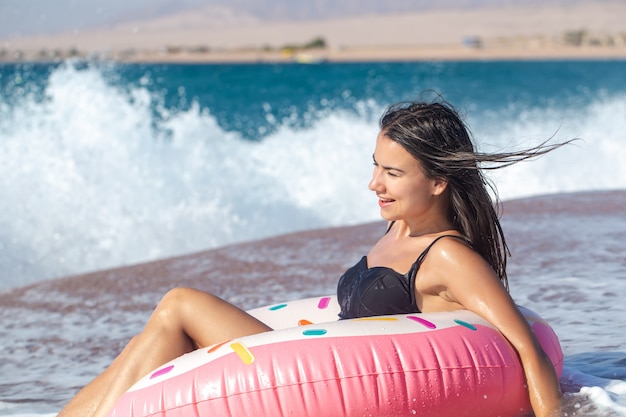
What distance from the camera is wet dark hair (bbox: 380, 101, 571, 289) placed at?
3.05 meters

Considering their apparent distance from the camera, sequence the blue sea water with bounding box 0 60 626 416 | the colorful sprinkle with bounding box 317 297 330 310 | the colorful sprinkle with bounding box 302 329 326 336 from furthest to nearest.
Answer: the blue sea water with bounding box 0 60 626 416
the colorful sprinkle with bounding box 317 297 330 310
the colorful sprinkle with bounding box 302 329 326 336

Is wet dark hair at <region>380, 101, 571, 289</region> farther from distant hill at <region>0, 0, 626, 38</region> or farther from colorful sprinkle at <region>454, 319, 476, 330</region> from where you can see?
distant hill at <region>0, 0, 626, 38</region>

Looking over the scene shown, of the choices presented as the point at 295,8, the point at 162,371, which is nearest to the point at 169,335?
the point at 162,371

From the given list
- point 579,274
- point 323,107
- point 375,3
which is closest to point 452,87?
point 323,107

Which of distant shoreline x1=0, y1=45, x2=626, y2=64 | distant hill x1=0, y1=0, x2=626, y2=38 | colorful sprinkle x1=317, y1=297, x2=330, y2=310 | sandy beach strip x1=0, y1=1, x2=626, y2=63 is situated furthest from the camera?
distant hill x1=0, y1=0, x2=626, y2=38

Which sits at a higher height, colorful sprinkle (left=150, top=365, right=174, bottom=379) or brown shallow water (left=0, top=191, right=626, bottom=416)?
brown shallow water (left=0, top=191, right=626, bottom=416)

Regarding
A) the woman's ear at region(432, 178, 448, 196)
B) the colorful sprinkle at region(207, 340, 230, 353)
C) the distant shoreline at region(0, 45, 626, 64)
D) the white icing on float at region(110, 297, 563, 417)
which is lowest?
the white icing on float at region(110, 297, 563, 417)

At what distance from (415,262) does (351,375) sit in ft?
1.45

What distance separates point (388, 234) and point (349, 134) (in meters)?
9.60

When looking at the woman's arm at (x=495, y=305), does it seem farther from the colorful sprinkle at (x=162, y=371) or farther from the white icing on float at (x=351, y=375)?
the colorful sprinkle at (x=162, y=371)

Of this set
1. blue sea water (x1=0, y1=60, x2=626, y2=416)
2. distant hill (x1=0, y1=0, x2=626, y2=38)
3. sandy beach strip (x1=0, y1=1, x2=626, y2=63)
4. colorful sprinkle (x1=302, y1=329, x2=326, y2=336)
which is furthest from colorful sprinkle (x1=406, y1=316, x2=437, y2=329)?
distant hill (x1=0, y1=0, x2=626, y2=38)

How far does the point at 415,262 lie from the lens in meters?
3.03

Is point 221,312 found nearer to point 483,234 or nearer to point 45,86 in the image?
point 483,234

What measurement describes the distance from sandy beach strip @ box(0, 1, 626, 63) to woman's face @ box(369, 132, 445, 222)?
61.6 ft
